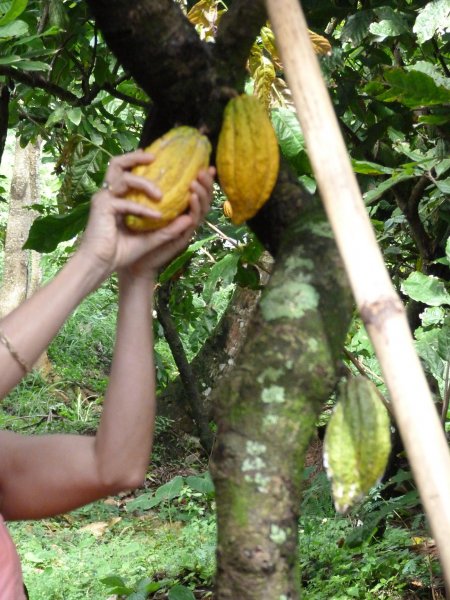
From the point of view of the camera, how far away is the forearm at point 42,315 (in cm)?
110

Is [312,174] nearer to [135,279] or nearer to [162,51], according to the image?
[135,279]

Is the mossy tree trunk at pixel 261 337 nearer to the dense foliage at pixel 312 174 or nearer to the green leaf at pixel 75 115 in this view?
the dense foliage at pixel 312 174

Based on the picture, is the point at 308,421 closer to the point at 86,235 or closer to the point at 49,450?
the point at 86,235

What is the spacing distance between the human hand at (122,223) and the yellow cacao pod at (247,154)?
0.05m

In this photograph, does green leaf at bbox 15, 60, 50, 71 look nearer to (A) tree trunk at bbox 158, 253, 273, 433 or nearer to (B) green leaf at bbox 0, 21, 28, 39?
(B) green leaf at bbox 0, 21, 28, 39

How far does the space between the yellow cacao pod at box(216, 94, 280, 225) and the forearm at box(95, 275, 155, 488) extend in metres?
0.35

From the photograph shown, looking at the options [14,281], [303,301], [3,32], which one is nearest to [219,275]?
[3,32]

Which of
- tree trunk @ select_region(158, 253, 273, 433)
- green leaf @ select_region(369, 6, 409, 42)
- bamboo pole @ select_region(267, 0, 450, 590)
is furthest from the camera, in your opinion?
tree trunk @ select_region(158, 253, 273, 433)

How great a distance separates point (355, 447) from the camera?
870 mm

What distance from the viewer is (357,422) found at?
0.87m

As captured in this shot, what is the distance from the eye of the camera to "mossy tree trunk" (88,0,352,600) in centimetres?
79

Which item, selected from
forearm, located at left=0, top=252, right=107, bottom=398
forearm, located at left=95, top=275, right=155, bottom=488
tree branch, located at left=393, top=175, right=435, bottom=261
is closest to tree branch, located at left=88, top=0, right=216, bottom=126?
forearm, located at left=0, top=252, right=107, bottom=398

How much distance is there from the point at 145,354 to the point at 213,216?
8.50 feet

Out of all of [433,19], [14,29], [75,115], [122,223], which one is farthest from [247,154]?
[75,115]
